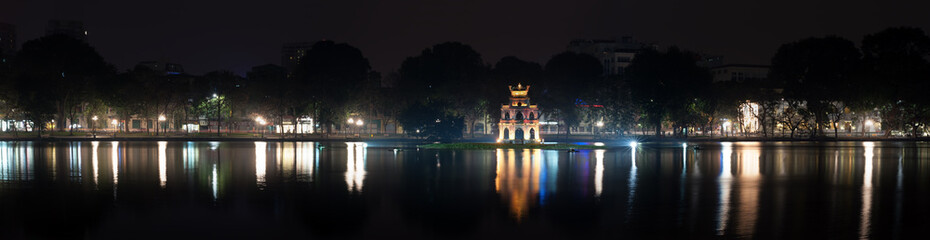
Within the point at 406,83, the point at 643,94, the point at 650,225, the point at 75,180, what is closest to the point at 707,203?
the point at 650,225

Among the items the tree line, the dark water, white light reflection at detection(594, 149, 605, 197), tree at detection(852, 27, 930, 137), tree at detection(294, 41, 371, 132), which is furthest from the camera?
tree at detection(294, 41, 371, 132)

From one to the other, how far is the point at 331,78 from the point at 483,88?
907 inches

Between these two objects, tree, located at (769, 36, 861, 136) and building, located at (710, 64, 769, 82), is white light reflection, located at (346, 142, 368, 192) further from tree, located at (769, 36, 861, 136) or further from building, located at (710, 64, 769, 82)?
building, located at (710, 64, 769, 82)

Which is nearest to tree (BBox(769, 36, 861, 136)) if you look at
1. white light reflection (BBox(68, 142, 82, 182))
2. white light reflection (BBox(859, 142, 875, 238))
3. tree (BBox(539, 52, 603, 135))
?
tree (BBox(539, 52, 603, 135))

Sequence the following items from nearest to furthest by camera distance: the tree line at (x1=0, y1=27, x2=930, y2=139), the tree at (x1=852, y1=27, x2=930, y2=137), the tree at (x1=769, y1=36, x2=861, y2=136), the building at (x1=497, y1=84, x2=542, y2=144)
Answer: the building at (x1=497, y1=84, x2=542, y2=144) < the tree at (x1=852, y1=27, x2=930, y2=137) < the tree line at (x1=0, y1=27, x2=930, y2=139) < the tree at (x1=769, y1=36, x2=861, y2=136)

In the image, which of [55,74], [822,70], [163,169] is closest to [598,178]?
[163,169]

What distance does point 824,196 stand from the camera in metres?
28.9

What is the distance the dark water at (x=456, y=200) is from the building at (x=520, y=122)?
110ft

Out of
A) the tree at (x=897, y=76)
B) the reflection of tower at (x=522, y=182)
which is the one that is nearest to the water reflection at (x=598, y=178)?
the reflection of tower at (x=522, y=182)

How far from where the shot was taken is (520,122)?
79062 millimetres

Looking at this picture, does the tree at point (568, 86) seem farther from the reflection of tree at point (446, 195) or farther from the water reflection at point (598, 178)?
the reflection of tree at point (446, 195)

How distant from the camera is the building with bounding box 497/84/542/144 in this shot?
259 ft

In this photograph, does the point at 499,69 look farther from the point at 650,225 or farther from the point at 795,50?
the point at 650,225

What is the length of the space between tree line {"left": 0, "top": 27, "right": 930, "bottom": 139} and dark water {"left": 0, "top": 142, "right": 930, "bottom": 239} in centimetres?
5019
